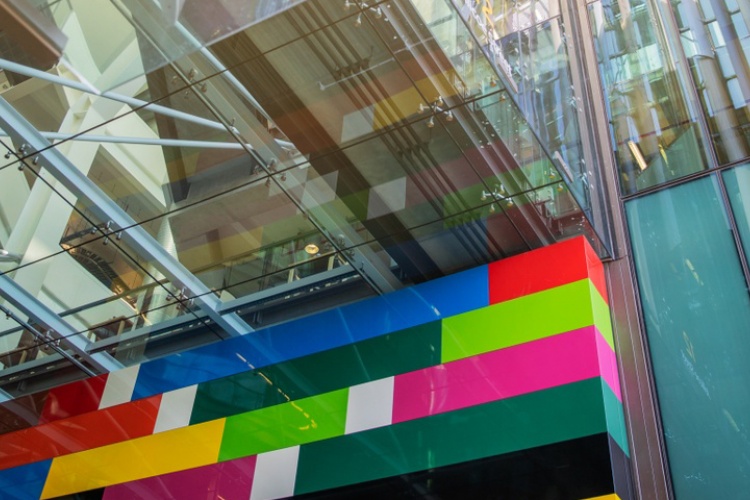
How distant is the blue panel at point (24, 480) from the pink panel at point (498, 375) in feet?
13.2

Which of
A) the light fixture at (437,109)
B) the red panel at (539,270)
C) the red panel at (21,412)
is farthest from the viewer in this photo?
the red panel at (21,412)

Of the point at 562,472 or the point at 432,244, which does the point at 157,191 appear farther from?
the point at 562,472

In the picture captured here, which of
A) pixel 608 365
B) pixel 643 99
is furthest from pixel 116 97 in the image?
pixel 643 99

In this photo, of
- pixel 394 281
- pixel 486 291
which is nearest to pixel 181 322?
pixel 394 281

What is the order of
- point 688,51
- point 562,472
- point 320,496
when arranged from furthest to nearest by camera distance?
point 688,51
point 320,496
point 562,472

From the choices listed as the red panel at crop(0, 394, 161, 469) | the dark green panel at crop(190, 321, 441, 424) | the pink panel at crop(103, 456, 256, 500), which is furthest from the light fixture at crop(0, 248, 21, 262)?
the pink panel at crop(103, 456, 256, 500)

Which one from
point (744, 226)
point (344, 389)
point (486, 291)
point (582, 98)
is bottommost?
point (344, 389)

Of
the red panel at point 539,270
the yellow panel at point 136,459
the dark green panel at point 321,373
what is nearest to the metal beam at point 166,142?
the dark green panel at point 321,373

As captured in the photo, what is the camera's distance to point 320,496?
261 inches

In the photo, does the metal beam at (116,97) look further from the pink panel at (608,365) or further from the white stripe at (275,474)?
the pink panel at (608,365)

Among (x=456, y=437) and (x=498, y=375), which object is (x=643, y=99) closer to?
(x=498, y=375)

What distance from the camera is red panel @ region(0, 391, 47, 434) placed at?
29.4 ft

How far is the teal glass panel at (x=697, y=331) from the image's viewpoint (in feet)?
19.5

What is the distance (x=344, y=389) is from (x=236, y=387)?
1274 mm
